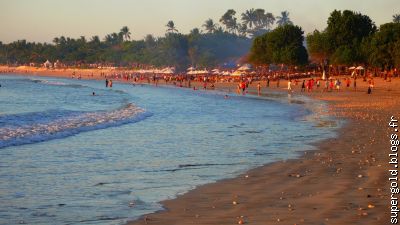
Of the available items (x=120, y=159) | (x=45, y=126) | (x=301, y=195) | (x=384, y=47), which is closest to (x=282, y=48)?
(x=384, y=47)

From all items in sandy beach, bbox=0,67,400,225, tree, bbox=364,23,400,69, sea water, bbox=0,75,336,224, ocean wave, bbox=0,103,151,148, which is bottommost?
ocean wave, bbox=0,103,151,148

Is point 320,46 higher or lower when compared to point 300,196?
higher

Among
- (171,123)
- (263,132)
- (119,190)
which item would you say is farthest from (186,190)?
(171,123)

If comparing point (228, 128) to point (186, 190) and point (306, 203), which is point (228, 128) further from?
point (306, 203)

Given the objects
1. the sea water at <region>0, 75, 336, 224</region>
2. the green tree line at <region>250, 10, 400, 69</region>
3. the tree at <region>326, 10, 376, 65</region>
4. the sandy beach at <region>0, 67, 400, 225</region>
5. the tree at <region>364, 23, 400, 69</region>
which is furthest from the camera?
the tree at <region>326, 10, 376, 65</region>

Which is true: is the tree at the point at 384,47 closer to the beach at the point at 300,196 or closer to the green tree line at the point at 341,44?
the green tree line at the point at 341,44

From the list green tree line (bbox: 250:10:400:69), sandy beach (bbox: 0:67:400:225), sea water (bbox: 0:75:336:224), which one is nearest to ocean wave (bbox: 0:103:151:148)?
sea water (bbox: 0:75:336:224)

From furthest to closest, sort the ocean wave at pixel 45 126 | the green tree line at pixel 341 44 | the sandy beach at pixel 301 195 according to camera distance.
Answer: the green tree line at pixel 341 44
the ocean wave at pixel 45 126
the sandy beach at pixel 301 195

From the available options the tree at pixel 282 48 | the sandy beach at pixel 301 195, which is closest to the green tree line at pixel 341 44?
the tree at pixel 282 48

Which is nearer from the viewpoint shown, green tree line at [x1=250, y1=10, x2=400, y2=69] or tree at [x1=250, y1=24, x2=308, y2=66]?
green tree line at [x1=250, y1=10, x2=400, y2=69]

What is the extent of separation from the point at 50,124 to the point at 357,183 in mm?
18427

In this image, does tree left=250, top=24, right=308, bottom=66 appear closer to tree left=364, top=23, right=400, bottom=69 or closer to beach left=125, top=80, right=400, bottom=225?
tree left=364, top=23, right=400, bottom=69

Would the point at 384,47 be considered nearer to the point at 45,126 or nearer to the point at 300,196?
the point at 45,126

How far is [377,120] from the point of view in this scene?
2744cm
